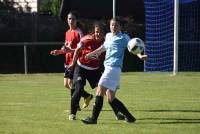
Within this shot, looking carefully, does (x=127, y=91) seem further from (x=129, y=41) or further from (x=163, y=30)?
(x=163, y=30)

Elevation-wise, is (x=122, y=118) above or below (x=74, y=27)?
below

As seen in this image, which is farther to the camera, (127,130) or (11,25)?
(11,25)

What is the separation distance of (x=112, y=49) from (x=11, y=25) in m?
23.1

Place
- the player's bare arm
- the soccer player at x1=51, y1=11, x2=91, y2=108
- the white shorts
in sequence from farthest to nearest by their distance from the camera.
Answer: the soccer player at x1=51, y1=11, x2=91, y2=108 → the player's bare arm → the white shorts

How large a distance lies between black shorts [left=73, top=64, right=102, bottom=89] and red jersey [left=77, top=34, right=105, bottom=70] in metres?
0.08

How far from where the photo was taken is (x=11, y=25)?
34562 mm

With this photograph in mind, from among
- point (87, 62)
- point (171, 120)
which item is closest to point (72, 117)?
point (87, 62)

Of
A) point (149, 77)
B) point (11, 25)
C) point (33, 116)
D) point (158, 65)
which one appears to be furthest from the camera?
point (11, 25)

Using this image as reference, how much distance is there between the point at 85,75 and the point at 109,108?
1.73m

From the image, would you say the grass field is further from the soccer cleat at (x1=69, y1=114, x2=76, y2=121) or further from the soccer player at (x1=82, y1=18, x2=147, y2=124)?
the soccer player at (x1=82, y1=18, x2=147, y2=124)

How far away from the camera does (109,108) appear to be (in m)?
14.6

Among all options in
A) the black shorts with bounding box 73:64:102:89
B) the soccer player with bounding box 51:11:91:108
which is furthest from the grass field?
the black shorts with bounding box 73:64:102:89

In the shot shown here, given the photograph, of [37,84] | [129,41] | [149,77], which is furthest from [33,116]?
[149,77]

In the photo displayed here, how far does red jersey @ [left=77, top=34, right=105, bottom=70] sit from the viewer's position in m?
13.0
